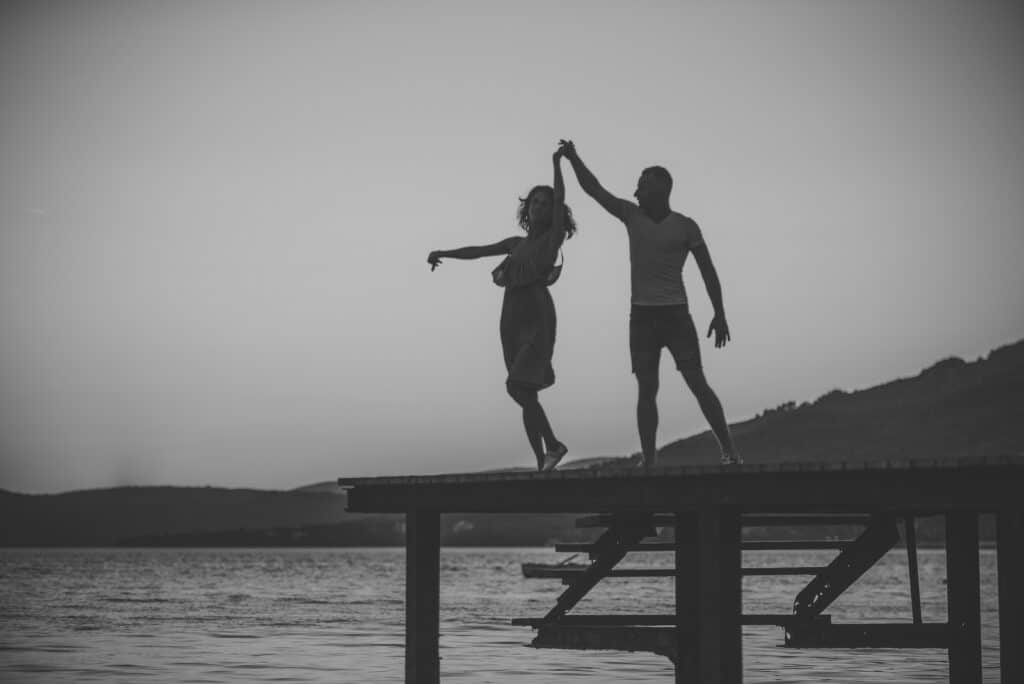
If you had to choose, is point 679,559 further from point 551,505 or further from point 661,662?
point 661,662

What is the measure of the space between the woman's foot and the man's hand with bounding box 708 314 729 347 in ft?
6.34

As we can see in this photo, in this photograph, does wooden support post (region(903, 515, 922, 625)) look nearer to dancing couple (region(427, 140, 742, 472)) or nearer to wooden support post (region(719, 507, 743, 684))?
wooden support post (region(719, 507, 743, 684))

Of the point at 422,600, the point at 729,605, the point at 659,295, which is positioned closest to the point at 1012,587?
the point at 729,605

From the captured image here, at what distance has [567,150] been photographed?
1120 cm

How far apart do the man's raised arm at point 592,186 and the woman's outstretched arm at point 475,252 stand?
1.61 m

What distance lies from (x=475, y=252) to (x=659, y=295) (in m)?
2.33

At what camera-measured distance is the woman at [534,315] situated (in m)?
12.3

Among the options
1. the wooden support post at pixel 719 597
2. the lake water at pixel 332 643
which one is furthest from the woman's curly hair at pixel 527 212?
the lake water at pixel 332 643

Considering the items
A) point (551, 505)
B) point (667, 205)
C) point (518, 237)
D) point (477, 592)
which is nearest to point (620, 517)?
point (551, 505)

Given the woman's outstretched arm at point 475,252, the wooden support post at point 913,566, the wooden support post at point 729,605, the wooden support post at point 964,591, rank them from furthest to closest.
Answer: the wooden support post at point 913,566 → the wooden support post at point 964,591 → the woman's outstretched arm at point 475,252 → the wooden support post at point 729,605

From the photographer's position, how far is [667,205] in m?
11.1

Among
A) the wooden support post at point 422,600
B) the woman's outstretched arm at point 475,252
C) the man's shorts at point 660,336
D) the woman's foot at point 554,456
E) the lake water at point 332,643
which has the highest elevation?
the woman's outstretched arm at point 475,252

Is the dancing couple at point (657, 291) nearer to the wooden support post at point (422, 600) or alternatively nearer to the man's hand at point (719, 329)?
the man's hand at point (719, 329)

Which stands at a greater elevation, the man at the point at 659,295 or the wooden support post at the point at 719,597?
the man at the point at 659,295
